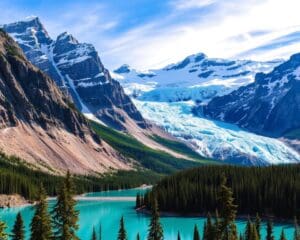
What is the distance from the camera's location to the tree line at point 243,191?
437 ft

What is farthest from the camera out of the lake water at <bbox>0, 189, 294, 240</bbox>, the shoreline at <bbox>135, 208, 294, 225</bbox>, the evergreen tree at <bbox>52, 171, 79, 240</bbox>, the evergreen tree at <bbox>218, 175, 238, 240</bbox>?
the shoreline at <bbox>135, 208, 294, 225</bbox>

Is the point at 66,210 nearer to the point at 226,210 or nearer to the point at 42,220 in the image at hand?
the point at 42,220

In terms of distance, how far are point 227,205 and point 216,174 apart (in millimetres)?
111432

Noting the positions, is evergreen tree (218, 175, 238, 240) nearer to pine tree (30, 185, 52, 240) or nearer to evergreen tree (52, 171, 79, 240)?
evergreen tree (52, 171, 79, 240)

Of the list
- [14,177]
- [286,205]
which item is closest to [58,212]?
[286,205]

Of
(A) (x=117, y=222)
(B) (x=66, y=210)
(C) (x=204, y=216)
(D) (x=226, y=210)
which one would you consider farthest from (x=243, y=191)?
(B) (x=66, y=210)

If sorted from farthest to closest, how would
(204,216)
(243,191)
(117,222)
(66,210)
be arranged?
(243,191) < (204,216) < (117,222) < (66,210)

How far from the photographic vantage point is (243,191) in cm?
14112

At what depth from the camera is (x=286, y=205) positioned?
13175cm

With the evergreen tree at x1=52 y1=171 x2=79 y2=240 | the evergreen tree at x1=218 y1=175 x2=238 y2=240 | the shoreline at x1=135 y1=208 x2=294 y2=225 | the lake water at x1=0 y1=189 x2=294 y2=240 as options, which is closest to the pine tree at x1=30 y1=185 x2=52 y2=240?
the evergreen tree at x1=52 y1=171 x2=79 y2=240

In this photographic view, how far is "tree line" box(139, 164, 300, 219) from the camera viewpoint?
437 feet

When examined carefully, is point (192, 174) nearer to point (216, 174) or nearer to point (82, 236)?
point (216, 174)

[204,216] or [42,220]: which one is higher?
[42,220]

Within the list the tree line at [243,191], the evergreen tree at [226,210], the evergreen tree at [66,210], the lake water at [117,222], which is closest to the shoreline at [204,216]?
the tree line at [243,191]
